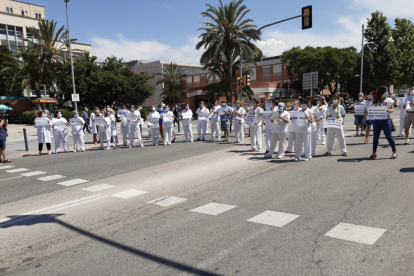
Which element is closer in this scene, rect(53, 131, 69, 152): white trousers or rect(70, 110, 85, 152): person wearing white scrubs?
rect(53, 131, 69, 152): white trousers

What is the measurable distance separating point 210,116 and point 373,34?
131ft

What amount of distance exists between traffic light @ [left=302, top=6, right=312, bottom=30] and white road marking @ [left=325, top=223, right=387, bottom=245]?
48.9 feet

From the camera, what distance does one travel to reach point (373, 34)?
45.9m

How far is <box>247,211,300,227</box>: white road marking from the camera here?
15.3 ft

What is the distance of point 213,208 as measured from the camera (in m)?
5.47

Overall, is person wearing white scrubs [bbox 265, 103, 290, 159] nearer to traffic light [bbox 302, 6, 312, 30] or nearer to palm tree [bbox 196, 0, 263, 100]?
traffic light [bbox 302, 6, 312, 30]

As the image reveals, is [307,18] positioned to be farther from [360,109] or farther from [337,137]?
[337,137]

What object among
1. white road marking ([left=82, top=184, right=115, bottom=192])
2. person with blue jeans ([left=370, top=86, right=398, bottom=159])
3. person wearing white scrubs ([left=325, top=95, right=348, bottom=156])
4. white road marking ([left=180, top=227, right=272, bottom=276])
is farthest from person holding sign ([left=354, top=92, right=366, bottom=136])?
white road marking ([left=180, top=227, right=272, bottom=276])

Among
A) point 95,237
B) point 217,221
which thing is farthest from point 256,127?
point 95,237

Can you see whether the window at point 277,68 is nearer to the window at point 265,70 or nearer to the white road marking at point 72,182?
the window at point 265,70

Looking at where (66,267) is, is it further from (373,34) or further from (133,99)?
(373,34)

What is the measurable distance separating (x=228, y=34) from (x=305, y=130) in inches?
972

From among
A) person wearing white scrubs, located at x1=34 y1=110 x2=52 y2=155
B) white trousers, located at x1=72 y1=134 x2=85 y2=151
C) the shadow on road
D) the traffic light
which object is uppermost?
the traffic light

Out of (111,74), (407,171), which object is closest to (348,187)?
(407,171)
